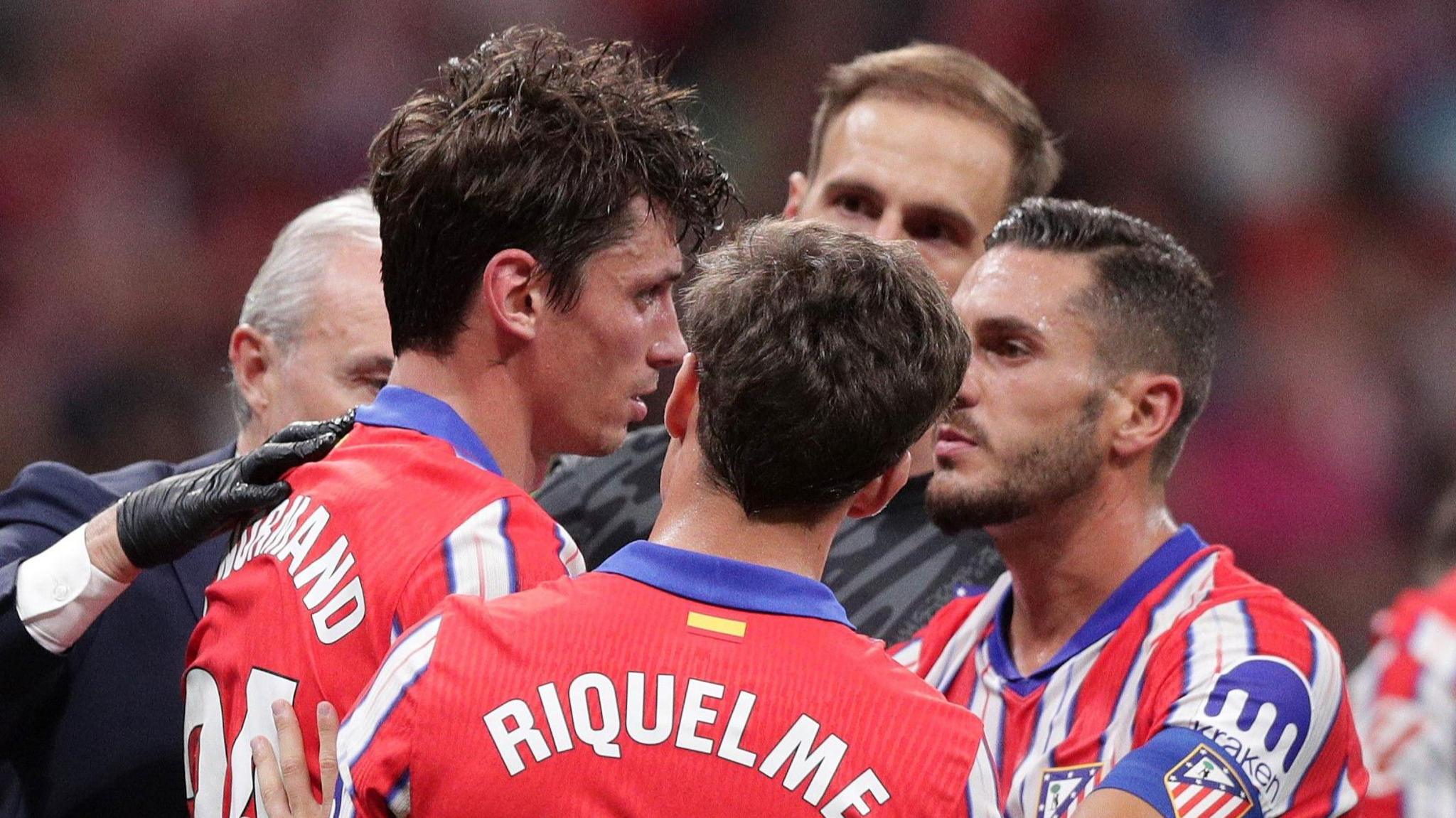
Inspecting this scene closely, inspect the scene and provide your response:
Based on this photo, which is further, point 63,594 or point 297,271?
point 297,271

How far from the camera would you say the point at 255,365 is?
3.04 m

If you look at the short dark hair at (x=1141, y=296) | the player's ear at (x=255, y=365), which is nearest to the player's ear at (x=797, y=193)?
the short dark hair at (x=1141, y=296)

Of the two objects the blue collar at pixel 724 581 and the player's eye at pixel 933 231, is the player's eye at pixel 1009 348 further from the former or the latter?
the blue collar at pixel 724 581

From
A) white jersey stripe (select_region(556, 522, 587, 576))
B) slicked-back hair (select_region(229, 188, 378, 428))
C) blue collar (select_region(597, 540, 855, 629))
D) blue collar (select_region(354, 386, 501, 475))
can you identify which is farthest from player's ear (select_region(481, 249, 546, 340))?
slicked-back hair (select_region(229, 188, 378, 428))

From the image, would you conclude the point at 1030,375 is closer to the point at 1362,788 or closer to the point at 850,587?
the point at 850,587

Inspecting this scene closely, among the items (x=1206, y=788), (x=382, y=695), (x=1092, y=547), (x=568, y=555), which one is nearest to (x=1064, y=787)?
(x=1206, y=788)

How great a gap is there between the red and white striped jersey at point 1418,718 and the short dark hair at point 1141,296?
2.26 ft

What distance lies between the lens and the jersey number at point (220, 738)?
1.91m

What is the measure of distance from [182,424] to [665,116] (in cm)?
433

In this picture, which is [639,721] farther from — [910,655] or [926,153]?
[926,153]

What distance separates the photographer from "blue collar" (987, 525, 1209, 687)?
280 centimetres

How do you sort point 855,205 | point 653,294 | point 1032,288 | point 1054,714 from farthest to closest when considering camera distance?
point 855,205 → point 1032,288 → point 1054,714 → point 653,294

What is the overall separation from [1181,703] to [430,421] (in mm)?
1216

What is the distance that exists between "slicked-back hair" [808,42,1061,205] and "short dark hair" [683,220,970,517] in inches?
83.1
